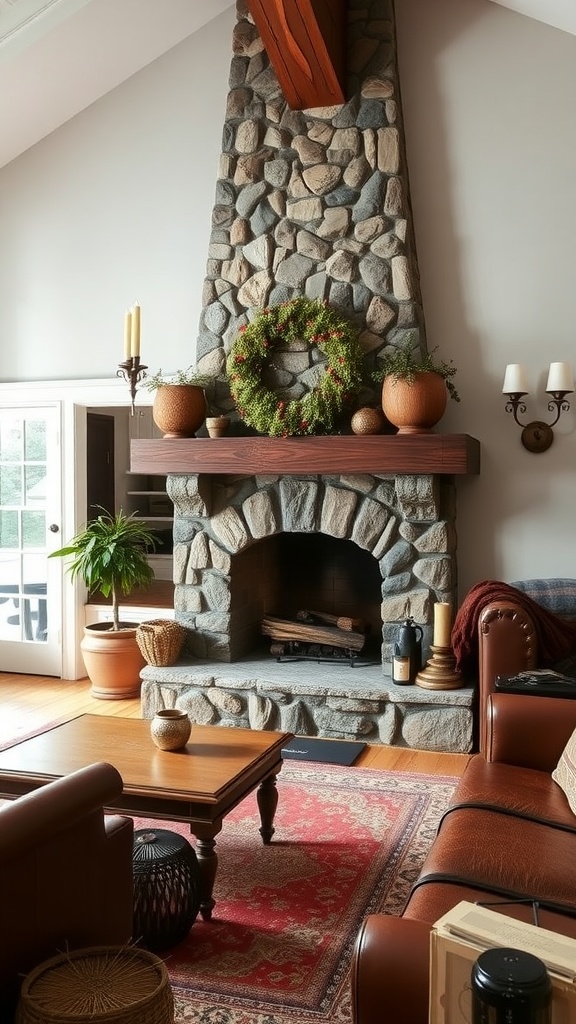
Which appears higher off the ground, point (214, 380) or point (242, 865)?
point (214, 380)

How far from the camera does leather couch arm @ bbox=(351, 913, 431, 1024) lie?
56.5 inches

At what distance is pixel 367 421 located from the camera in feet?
14.8

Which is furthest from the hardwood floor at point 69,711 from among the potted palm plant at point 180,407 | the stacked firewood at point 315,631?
the potted palm plant at point 180,407

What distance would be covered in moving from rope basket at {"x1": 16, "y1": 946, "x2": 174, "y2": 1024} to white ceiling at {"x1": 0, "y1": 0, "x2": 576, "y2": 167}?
14.6 feet

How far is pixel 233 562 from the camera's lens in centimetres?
499

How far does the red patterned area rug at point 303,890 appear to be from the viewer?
229cm

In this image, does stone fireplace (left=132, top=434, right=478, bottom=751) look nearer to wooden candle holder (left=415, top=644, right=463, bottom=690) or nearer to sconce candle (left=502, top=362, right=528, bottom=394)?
wooden candle holder (left=415, top=644, right=463, bottom=690)

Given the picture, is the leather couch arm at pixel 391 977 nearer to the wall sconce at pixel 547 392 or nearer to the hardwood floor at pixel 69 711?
the hardwood floor at pixel 69 711

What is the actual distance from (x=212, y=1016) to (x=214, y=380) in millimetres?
3393

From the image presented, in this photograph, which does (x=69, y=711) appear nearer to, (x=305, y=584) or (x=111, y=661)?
(x=111, y=661)

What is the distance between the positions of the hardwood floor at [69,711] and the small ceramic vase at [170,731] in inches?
54.0

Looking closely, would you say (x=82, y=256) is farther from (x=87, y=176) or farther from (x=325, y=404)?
(x=325, y=404)

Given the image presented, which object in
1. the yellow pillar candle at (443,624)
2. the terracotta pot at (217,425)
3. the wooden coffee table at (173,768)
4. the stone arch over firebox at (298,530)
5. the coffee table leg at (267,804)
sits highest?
the terracotta pot at (217,425)

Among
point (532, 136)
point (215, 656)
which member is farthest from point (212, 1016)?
point (532, 136)
